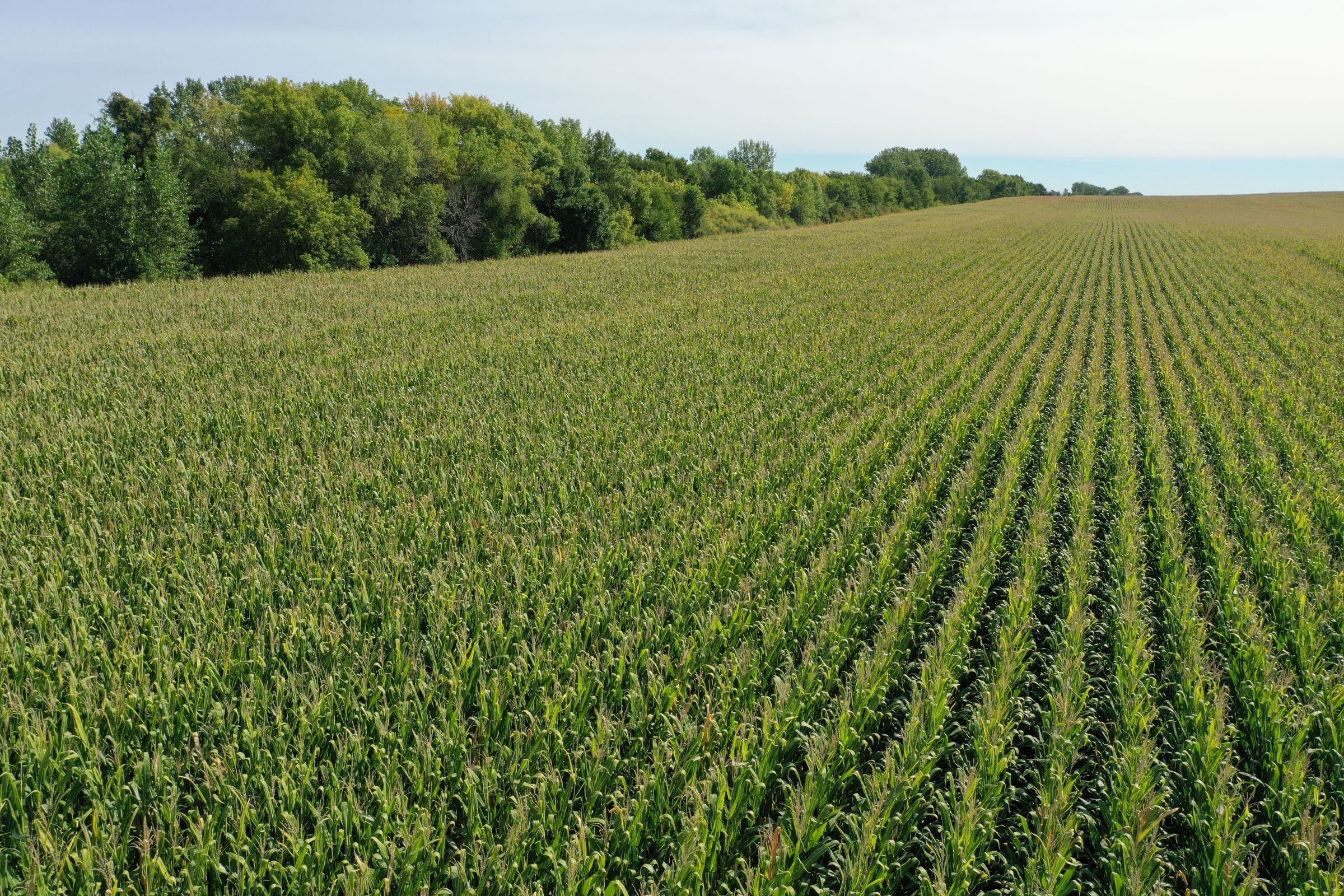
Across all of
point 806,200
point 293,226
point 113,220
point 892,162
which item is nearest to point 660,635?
point 293,226

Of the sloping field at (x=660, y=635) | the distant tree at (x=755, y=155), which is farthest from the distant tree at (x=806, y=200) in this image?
the sloping field at (x=660, y=635)

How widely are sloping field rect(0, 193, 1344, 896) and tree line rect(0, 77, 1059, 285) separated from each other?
26.0 metres

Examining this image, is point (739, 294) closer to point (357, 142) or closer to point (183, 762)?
point (183, 762)

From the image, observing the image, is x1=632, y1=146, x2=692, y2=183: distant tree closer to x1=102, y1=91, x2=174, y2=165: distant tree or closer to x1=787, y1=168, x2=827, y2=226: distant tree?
x1=787, y1=168, x2=827, y2=226: distant tree

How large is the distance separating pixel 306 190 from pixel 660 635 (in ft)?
124

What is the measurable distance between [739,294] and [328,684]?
2034 cm

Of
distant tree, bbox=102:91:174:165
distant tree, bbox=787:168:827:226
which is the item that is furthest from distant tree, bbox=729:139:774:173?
distant tree, bbox=102:91:174:165

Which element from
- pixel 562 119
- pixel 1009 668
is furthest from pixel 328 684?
pixel 562 119

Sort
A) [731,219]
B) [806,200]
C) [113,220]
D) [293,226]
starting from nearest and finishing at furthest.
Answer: [113,220]
[293,226]
[731,219]
[806,200]

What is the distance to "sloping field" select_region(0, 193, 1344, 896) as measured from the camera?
9.97 feet

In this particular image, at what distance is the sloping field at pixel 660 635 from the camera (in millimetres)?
3039

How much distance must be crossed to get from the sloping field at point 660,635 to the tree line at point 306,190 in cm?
2597

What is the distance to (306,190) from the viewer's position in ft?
115

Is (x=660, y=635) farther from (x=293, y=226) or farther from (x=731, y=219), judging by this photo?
(x=731, y=219)
